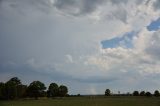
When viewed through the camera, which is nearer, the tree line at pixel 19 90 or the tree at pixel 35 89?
the tree line at pixel 19 90

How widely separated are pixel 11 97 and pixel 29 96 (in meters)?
21.5

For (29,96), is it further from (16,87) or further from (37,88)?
(16,87)

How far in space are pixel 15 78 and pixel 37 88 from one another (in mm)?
15213

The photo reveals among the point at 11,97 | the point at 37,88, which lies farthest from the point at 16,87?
the point at 37,88

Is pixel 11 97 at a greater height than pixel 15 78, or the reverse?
pixel 15 78

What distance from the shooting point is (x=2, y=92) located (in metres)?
159

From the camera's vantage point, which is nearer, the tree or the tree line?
the tree line

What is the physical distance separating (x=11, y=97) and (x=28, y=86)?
19400mm

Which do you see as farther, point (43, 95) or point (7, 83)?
point (43, 95)

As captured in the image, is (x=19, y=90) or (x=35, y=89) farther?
(x=35, y=89)

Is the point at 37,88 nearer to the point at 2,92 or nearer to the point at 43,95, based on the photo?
the point at 43,95

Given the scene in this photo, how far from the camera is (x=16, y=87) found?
164 metres

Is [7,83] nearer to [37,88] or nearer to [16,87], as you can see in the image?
[16,87]

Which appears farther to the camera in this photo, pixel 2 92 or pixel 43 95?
pixel 43 95
